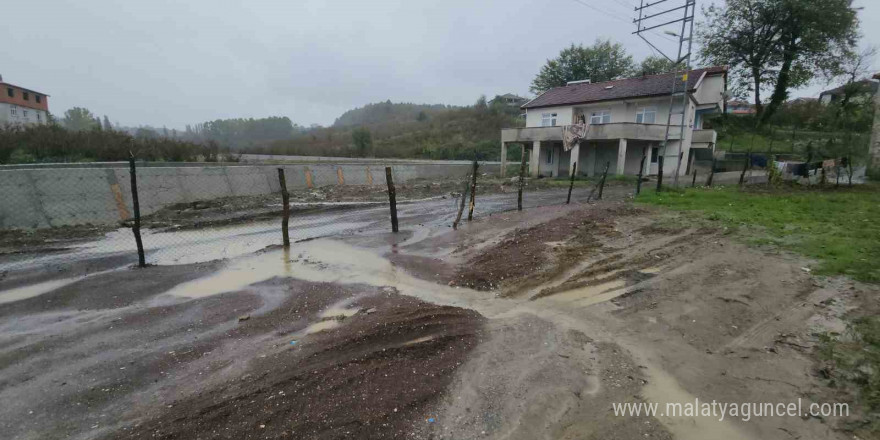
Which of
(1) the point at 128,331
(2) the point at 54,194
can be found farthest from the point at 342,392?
(2) the point at 54,194

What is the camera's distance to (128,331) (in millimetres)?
5840

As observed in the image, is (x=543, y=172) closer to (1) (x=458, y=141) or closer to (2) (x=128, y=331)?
(1) (x=458, y=141)

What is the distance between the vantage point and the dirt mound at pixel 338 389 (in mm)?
3621

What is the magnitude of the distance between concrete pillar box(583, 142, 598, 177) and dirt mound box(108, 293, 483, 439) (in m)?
30.4

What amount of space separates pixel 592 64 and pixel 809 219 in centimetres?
4417

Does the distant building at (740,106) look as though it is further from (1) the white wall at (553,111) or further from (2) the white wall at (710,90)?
(1) the white wall at (553,111)

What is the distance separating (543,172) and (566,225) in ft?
80.9

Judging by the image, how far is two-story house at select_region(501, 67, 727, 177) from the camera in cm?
2934

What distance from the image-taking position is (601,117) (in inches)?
1310

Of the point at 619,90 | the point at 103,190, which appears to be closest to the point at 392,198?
the point at 103,190

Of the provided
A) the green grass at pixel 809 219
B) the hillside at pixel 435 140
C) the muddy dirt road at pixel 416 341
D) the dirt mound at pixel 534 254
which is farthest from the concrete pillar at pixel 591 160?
the muddy dirt road at pixel 416 341

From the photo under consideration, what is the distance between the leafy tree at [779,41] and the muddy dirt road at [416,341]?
Answer: 3800cm

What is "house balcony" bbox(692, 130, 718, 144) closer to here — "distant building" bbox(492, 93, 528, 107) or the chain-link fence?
the chain-link fence

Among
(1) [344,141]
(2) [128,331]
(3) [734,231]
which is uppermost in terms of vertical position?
(1) [344,141]
